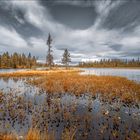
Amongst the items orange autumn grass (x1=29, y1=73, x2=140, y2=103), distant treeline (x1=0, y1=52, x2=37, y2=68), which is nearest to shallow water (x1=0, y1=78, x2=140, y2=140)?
orange autumn grass (x1=29, y1=73, x2=140, y2=103)

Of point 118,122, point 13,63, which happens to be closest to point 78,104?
point 118,122

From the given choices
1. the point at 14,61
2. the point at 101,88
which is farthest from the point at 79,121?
the point at 14,61

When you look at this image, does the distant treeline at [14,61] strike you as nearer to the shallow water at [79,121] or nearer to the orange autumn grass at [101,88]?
the orange autumn grass at [101,88]

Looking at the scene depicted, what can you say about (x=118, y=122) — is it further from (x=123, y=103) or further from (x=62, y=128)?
(x=123, y=103)

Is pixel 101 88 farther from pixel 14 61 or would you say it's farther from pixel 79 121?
pixel 14 61

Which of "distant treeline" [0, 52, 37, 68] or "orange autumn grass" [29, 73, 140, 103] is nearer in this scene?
"orange autumn grass" [29, 73, 140, 103]

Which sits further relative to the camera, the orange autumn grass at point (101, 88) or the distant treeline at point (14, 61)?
the distant treeline at point (14, 61)

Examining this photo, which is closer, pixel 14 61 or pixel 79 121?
pixel 79 121

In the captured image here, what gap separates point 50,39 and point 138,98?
58.2 metres

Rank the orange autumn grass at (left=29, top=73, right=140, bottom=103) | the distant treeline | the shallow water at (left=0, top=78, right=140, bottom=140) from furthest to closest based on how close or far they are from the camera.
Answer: the distant treeline
the orange autumn grass at (left=29, top=73, right=140, bottom=103)
the shallow water at (left=0, top=78, right=140, bottom=140)

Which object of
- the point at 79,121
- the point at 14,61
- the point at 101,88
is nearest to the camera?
the point at 79,121

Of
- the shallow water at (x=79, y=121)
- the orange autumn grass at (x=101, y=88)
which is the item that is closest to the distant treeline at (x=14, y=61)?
the orange autumn grass at (x=101, y=88)

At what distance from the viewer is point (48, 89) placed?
68.2ft

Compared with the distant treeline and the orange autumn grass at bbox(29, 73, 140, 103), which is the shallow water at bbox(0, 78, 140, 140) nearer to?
the orange autumn grass at bbox(29, 73, 140, 103)
